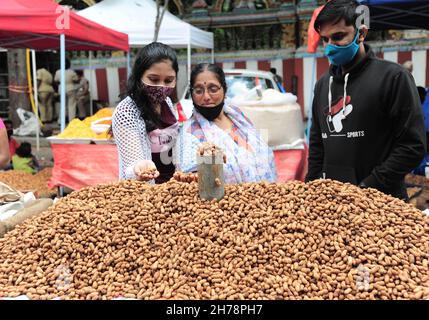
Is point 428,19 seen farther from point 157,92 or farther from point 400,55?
point 400,55

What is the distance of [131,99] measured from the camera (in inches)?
81.9

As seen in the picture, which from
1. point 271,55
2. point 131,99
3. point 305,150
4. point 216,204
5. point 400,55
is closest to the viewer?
point 216,204

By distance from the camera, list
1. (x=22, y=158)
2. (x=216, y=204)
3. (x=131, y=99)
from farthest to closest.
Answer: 1. (x=22, y=158)
2. (x=131, y=99)
3. (x=216, y=204)

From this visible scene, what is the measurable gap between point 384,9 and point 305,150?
1.73m

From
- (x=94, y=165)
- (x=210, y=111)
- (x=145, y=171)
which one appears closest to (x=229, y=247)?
(x=145, y=171)

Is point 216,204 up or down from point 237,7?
down

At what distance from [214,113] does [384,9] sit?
330cm

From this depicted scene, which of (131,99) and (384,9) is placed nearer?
(131,99)

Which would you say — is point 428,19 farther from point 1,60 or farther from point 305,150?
point 1,60

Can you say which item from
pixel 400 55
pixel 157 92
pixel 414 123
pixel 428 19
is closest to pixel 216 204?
pixel 157 92

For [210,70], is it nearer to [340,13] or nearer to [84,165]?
[340,13]

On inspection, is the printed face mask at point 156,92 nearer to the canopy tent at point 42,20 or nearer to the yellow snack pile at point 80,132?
the yellow snack pile at point 80,132

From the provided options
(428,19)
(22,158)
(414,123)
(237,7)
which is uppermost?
(237,7)

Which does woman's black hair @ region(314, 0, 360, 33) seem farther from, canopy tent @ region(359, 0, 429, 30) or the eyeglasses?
canopy tent @ region(359, 0, 429, 30)
